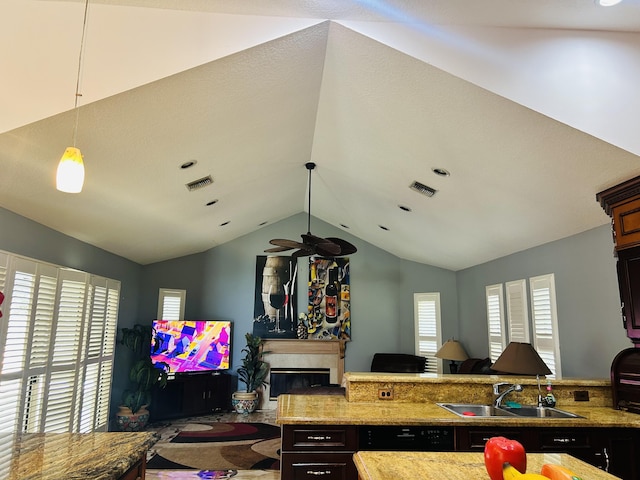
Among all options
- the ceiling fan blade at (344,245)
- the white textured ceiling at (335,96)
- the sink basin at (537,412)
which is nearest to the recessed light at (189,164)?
the white textured ceiling at (335,96)

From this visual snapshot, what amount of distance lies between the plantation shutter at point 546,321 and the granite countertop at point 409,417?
4.73 feet

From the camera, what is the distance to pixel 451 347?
682 centimetres

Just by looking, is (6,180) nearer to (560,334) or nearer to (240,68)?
(240,68)

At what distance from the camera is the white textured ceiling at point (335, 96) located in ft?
8.79

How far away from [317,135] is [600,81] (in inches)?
109

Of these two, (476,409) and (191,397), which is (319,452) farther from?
(191,397)

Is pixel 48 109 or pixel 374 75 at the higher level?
pixel 374 75

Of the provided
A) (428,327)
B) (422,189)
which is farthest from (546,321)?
(428,327)

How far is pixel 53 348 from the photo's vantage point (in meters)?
4.30

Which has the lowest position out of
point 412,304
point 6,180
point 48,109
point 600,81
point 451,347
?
point 451,347

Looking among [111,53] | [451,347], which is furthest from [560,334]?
[111,53]

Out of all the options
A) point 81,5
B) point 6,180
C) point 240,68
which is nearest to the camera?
point 81,5

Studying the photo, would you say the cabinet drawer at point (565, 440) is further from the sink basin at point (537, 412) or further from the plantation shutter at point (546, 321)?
the plantation shutter at point (546, 321)

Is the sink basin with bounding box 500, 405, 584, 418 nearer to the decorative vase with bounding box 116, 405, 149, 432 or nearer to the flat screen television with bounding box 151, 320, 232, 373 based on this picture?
the decorative vase with bounding box 116, 405, 149, 432
